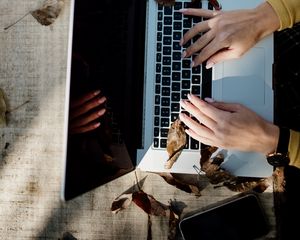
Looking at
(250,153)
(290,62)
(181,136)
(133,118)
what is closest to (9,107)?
(133,118)

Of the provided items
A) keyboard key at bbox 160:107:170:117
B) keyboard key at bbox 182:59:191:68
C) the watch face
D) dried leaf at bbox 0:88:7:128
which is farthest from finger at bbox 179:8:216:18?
dried leaf at bbox 0:88:7:128

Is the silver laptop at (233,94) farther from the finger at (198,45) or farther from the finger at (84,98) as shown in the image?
the finger at (84,98)

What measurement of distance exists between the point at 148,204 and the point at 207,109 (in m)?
0.25

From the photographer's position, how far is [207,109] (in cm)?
93

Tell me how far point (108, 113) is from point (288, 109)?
0.45m

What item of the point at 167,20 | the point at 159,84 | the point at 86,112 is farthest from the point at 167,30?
the point at 86,112

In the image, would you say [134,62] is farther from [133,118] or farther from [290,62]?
[290,62]

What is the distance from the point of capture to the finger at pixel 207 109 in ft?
3.04

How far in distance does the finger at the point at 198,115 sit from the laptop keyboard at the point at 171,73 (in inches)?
0.9

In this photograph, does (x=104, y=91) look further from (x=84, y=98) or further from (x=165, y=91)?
(x=165, y=91)

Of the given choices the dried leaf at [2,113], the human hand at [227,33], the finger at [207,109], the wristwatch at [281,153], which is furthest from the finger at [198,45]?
the dried leaf at [2,113]

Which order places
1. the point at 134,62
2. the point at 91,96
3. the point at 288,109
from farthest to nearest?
the point at 288,109
the point at 134,62
the point at 91,96

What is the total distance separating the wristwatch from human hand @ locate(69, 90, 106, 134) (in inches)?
14.5

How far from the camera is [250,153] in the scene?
93 centimetres
